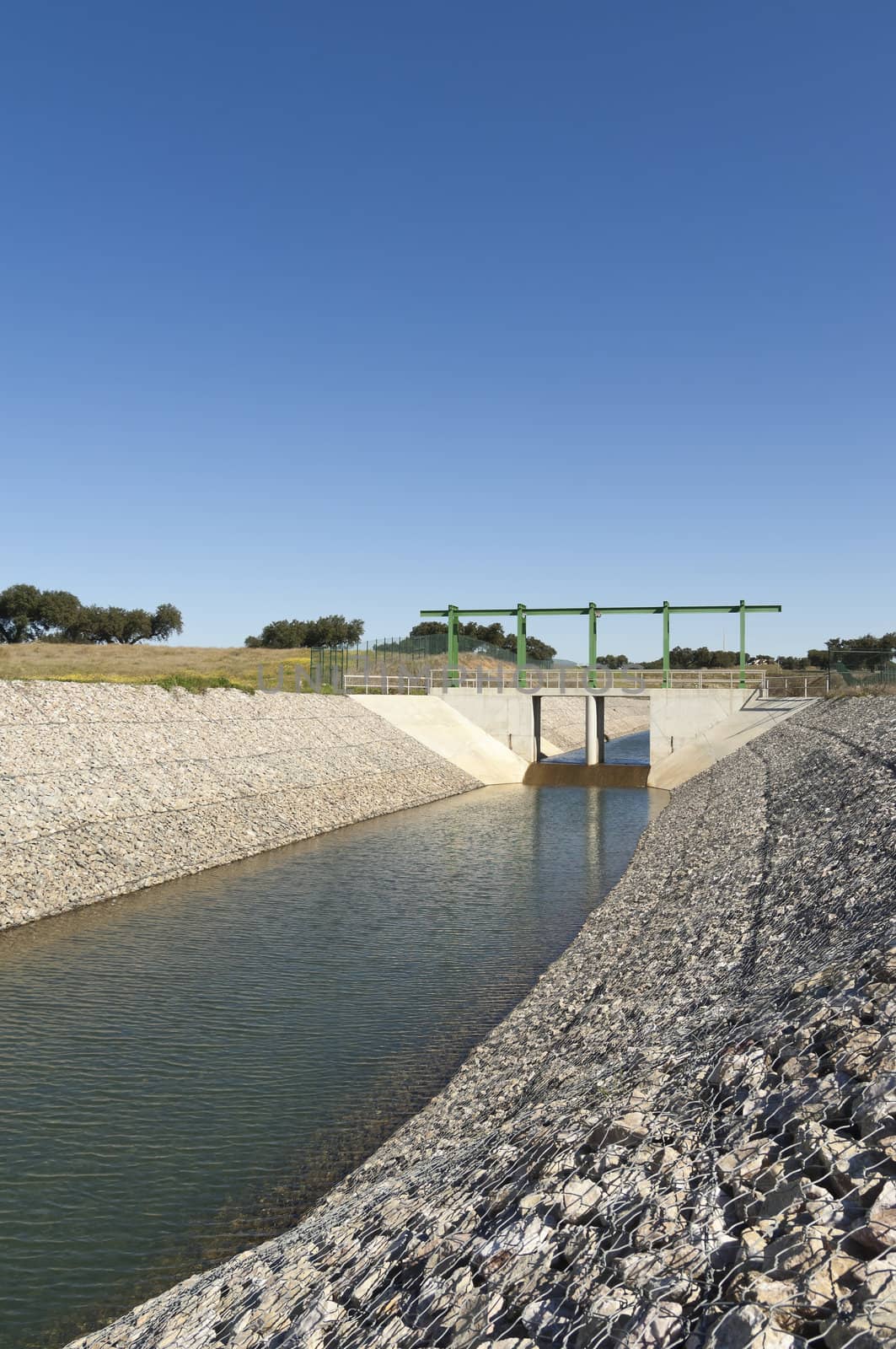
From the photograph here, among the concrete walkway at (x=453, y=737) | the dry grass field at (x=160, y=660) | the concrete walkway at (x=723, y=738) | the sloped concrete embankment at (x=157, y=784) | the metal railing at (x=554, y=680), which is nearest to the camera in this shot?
the sloped concrete embankment at (x=157, y=784)

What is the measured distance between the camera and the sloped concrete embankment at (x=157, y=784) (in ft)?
75.1

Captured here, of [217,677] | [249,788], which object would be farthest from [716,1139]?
[217,677]

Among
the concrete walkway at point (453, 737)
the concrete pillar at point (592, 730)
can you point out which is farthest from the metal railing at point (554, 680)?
the concrete walkway at point (453, 737)

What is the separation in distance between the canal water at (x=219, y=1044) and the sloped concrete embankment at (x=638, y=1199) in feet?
3.41

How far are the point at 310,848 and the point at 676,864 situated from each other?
12.0 meters

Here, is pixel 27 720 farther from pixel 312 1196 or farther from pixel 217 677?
pixel 312 1196

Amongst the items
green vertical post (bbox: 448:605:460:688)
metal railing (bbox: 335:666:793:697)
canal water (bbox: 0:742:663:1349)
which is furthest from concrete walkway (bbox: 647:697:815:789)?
canal water (bbox: 0:742:663:1349)

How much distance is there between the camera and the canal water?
9438 mm

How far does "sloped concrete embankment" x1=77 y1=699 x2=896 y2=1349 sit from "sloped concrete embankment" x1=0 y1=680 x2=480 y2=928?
45.1 ft

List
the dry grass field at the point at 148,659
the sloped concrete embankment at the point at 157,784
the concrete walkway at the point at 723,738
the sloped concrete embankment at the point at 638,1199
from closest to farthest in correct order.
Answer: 1. the sloped concrete embankment at the point at 638,1199
2. the sloped concrete embankment at the point at 157,784
3. the concrete walkway at the point at 723,738
4. the dry grass field at the point at 148,659

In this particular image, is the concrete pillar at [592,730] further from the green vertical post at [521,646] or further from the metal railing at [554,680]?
the green vertical post at [521,646]

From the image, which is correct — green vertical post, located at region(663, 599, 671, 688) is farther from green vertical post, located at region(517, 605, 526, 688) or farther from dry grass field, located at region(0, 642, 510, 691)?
dry grass field, located at region(0, 642, 510, 691)

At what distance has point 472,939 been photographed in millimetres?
19766

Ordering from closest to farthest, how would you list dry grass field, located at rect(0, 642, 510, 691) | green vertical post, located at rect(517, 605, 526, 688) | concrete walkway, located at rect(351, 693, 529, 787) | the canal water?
the canal water
concrete walkway, located at rect(351, 693, 529, 787)
green vertical post, located at rect(517, 605, 526, 688)
dry grass field, located at rect(0, 642, 510, 691)
